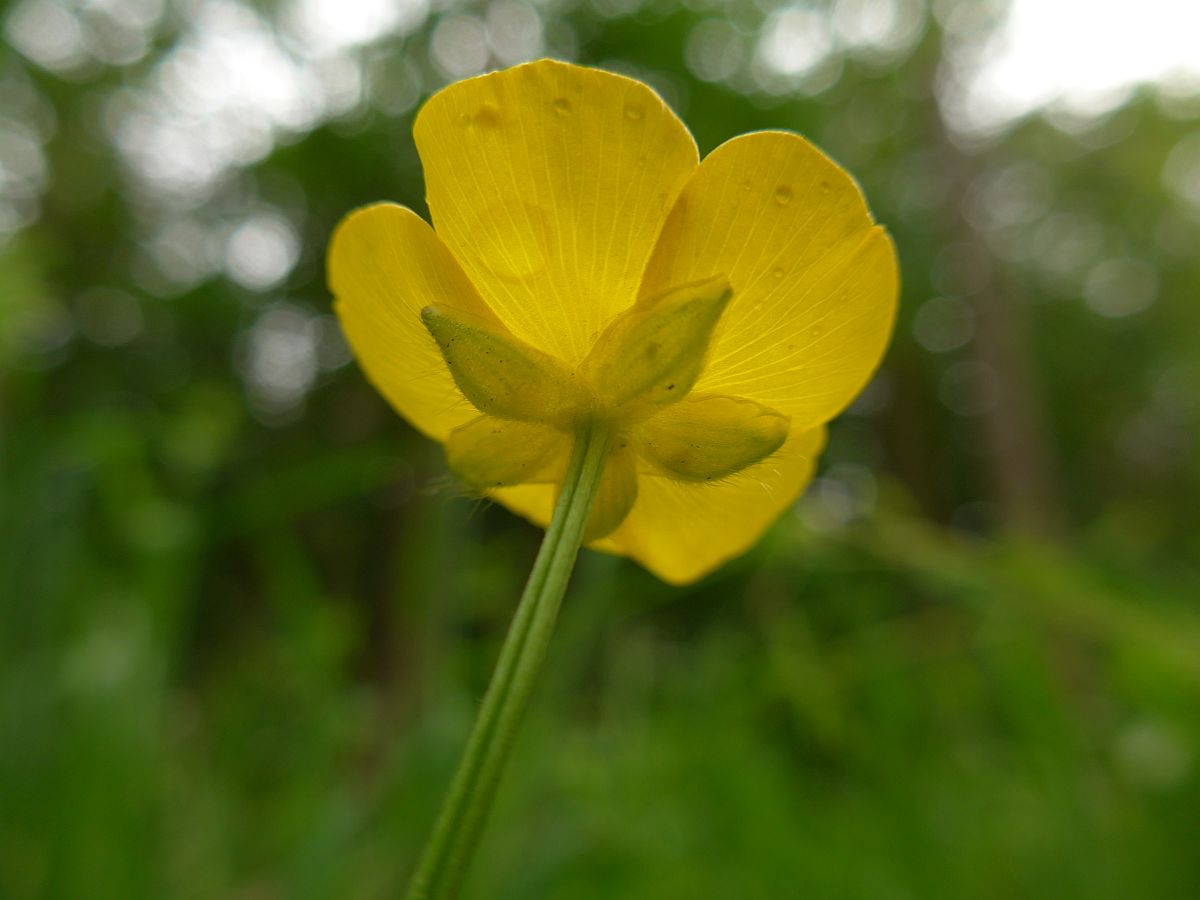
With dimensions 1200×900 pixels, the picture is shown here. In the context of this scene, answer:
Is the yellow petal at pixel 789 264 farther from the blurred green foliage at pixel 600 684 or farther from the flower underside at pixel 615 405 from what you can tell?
the blurred green foliage at pixel 600 684

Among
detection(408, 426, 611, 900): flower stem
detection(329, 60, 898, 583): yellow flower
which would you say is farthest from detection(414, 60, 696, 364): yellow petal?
detection(408, 426, 611, 900): flower stem

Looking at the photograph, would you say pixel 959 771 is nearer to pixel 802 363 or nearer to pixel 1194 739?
pixel 1194 739

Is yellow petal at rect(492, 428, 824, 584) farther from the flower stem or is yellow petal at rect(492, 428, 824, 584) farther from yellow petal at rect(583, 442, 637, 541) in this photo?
the flower stem

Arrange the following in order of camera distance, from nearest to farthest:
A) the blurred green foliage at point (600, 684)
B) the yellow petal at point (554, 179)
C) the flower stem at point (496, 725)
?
1. the flower stem at point (496, 725)
2. the yellow petal at point (554, 179)
3. the blurred green foliage at point (600, 684)

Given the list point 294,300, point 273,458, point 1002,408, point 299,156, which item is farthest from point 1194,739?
point 299,156

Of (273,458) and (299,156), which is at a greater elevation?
(299,156)

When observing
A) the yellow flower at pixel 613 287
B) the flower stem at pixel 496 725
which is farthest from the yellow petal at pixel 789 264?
the flower stem at pixel 496 725

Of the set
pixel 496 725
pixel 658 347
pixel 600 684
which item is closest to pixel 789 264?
pixel 658 347
